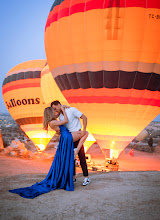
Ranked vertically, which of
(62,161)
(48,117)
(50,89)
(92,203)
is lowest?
(92,203)

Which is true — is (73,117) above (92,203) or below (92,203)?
above

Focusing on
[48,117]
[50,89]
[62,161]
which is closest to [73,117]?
[48,117]

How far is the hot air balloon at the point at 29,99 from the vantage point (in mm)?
14508

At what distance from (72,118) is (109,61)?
4484mm

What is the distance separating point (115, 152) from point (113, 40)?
439 cm

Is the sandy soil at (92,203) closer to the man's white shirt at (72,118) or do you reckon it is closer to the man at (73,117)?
the man at (73,117)

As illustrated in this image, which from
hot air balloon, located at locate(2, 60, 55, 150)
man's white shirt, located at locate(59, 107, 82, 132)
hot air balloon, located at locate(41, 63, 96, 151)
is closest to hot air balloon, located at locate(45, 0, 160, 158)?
hot air balloon, located at locate(41, 63, 96, 151)

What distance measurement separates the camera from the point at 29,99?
47.6 ft

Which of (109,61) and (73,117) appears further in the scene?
(109,61)

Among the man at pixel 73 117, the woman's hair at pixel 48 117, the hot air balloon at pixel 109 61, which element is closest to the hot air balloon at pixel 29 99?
the hot air balloon at pixel 109 61

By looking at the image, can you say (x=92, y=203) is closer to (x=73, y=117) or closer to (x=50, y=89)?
(x=73, y=117)

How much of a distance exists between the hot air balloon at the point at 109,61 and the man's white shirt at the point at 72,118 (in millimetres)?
4405

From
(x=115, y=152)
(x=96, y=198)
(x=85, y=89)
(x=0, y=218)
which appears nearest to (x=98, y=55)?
(x=85, y=89)

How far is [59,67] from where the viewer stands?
8.62 m
